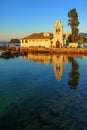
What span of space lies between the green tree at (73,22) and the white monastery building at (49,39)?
163 inches

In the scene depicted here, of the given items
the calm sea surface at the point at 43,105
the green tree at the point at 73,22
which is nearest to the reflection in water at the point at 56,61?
the calm sea surface at the point at 43,105

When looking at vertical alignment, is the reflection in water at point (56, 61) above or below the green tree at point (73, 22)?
below

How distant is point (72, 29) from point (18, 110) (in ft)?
209

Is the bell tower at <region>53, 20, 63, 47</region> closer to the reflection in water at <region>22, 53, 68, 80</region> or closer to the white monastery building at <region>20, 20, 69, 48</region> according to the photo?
the white monastery building at <region>20, 20, 69, 48</region>

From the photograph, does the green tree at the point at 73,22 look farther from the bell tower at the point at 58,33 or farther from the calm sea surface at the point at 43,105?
the calm sea surface at the point at 43,105

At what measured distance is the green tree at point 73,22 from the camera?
79.2 m

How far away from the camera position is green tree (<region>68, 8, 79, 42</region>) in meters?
79.2

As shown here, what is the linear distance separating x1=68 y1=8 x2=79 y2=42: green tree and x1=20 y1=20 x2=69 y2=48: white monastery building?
415 cm

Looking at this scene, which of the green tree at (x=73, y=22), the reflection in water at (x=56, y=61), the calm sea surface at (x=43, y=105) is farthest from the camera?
the green tree at (x=73, y=22)

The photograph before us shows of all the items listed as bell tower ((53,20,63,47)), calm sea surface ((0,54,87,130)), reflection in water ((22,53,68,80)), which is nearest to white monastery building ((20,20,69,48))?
bell tower ((53,20,63,47))

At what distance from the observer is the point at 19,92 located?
26.1 meters

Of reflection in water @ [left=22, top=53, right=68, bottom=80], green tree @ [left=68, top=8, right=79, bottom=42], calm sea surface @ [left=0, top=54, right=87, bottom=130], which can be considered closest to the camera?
calm sea surface @ [left=0, top=54, right=87, bottom=130]

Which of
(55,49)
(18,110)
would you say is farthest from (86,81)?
(55,49)

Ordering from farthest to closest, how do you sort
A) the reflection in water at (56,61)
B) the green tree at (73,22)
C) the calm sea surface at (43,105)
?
the green tree at (73,22), the reflection in water at (56,61), the calm sea surface at (43,105)
